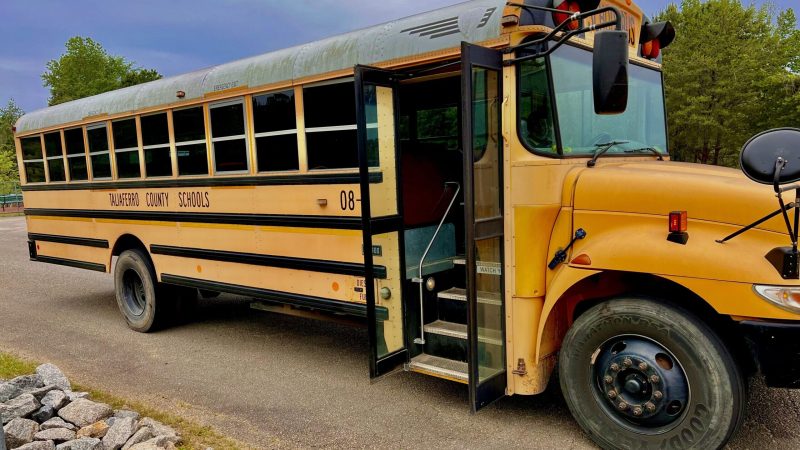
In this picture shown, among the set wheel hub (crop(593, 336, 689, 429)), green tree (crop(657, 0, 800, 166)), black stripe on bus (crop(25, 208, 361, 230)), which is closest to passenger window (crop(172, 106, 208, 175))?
black stripe on bus (crop(25, 208, 361, 230))

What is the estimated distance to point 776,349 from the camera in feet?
8.43

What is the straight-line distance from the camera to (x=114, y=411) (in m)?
3.72

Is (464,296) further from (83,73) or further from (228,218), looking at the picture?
(83,73)

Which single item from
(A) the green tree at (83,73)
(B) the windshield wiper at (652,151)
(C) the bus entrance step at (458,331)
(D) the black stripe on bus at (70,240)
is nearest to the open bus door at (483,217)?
(C) the bus entrance step at (458,331)

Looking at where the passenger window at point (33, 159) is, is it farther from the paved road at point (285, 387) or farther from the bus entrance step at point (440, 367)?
the bus entrance step at point (440, 367)

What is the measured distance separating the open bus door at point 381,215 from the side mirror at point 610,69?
4.33 ft

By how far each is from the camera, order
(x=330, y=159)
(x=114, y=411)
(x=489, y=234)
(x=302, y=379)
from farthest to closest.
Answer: (x=302, y=379), (x=330, y=159), (x=114, y=411), (x=489, y=234)

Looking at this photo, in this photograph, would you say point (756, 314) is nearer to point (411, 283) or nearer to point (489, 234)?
point (489, 234)

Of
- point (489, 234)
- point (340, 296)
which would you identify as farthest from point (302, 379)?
point (489, 234)

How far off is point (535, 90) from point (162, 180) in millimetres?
A: 3785

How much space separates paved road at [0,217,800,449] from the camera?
3443 mm

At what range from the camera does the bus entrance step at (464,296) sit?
332cm

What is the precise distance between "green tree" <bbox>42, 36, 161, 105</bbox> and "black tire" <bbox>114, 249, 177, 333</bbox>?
42.6 meters

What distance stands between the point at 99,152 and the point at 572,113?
506 cm
